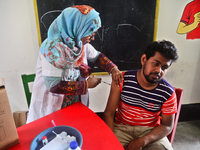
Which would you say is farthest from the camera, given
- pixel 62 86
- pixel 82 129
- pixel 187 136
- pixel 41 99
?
pixel 187 136

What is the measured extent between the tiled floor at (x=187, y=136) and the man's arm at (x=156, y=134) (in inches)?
36.0

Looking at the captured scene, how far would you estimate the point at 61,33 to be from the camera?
92cm

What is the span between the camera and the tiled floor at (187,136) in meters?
1.60

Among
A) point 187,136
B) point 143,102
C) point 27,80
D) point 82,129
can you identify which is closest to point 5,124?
point 82,129

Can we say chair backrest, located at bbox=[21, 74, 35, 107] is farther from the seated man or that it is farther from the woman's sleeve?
the seated man

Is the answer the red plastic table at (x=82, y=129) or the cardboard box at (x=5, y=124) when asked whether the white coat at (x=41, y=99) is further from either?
Result: the cardboard box at (x=5, y=124)

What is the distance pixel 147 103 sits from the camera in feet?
3.27

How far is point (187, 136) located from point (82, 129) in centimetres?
183

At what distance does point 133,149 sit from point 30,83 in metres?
1.49

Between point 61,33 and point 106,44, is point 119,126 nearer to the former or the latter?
point 61,33

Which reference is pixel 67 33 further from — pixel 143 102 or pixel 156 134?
pixel 156 134

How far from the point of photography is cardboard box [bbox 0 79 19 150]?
1.77 ft

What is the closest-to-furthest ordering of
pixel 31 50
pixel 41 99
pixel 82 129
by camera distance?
pixel 82 129
pixel 41 99
pixel 31 50

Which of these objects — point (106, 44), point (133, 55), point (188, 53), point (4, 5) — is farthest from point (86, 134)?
point (188, 53)
